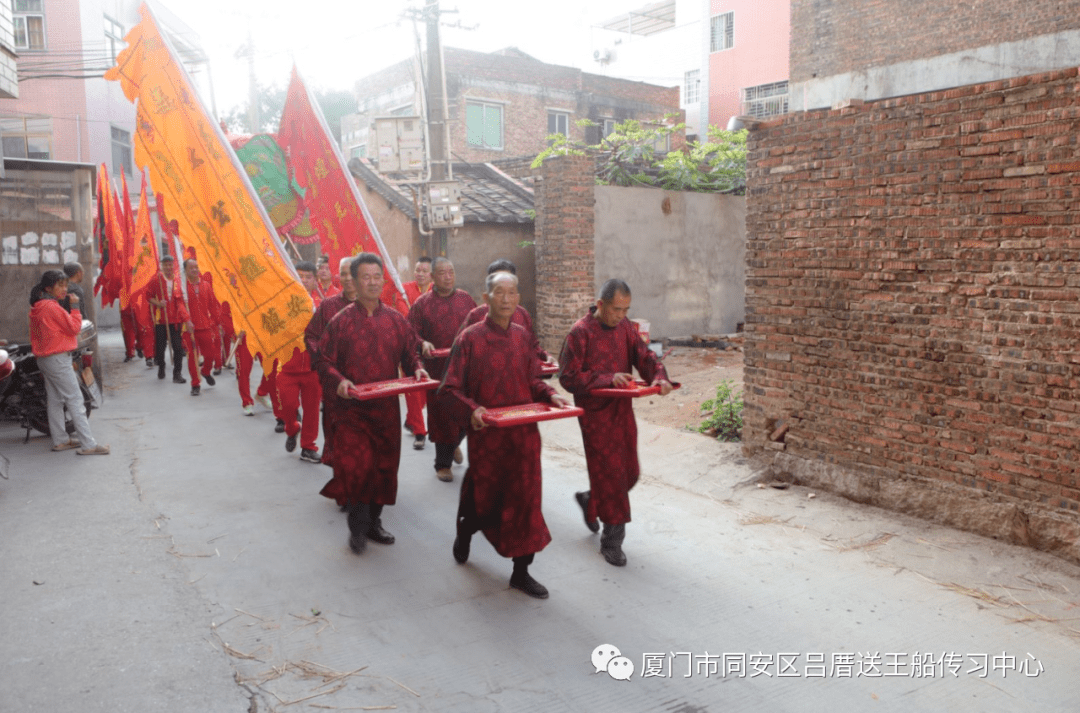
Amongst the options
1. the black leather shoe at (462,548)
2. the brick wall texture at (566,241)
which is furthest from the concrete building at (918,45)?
the black leather shoe at (462,548)

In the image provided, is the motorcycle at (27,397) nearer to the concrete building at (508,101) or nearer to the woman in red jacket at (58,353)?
the woman in red jacket at (58,353)

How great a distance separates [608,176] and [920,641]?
34.8ft

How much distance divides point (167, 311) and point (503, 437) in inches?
374

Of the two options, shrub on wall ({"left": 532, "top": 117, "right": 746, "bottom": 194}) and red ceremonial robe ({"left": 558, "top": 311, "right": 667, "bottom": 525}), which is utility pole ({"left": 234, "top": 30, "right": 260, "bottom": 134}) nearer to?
shrub on wall ({"left": 532, "top": 117, "right": 746, "bottom": 194})

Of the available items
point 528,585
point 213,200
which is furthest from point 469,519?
point 213,200

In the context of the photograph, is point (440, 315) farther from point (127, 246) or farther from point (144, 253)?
point (127, 246)

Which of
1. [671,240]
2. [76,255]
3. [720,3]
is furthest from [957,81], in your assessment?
[720,3]

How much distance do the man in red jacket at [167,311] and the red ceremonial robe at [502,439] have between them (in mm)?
8220

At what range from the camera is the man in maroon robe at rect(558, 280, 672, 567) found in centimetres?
500

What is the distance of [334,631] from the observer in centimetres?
409

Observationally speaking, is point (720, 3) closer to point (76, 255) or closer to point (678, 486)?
point (76, 255)

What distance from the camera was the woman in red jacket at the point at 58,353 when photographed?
744cm

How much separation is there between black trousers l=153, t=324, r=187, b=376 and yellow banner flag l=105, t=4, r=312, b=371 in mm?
5865

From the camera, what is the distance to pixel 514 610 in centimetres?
433
